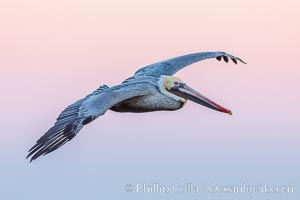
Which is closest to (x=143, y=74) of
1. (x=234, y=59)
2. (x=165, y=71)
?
(x=165, y=71)

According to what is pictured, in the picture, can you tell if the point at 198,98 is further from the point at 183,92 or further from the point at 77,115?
the point at 77,115

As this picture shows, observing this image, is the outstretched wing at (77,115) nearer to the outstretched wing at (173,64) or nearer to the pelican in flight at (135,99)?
the pelican in flight at (135,99)

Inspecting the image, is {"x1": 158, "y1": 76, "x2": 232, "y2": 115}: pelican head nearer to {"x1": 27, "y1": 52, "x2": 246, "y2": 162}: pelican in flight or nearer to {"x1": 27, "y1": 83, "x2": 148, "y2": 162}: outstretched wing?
{"x1": 27, "y1": 52, "x2": 246, "y2": 162}: pelican in flight

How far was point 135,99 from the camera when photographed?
14.7 meters

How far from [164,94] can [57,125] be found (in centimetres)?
222

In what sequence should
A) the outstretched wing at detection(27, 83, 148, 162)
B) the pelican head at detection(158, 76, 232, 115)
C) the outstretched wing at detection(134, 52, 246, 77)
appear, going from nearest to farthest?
the outstretched wing at detection(27, 83, 148, 162) < the pelican head at detection(158, 76, 232, 115) < the outstretched wing at detection(134, 52, 246, 77)

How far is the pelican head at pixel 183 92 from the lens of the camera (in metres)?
15.2

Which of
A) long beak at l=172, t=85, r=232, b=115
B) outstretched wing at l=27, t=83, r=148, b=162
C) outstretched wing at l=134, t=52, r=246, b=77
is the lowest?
outstretched wing at l=27, t=83, r=148, b=162

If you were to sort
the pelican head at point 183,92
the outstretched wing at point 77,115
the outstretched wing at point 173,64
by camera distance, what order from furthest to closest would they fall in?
the outstretched wing at point 173,64
the pelican head at point 183,92
the outstretched wing at point 77,115

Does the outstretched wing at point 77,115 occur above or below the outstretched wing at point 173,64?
below

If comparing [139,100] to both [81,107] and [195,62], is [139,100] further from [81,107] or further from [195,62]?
[195,62]

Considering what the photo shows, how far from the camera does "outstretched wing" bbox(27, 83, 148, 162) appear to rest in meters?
13.0

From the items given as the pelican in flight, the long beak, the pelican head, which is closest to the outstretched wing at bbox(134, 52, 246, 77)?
the pelican in flight

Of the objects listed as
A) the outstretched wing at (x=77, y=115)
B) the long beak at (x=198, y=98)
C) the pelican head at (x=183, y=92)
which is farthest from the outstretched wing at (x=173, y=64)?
the outstretched wing at (x=77, y=115)
